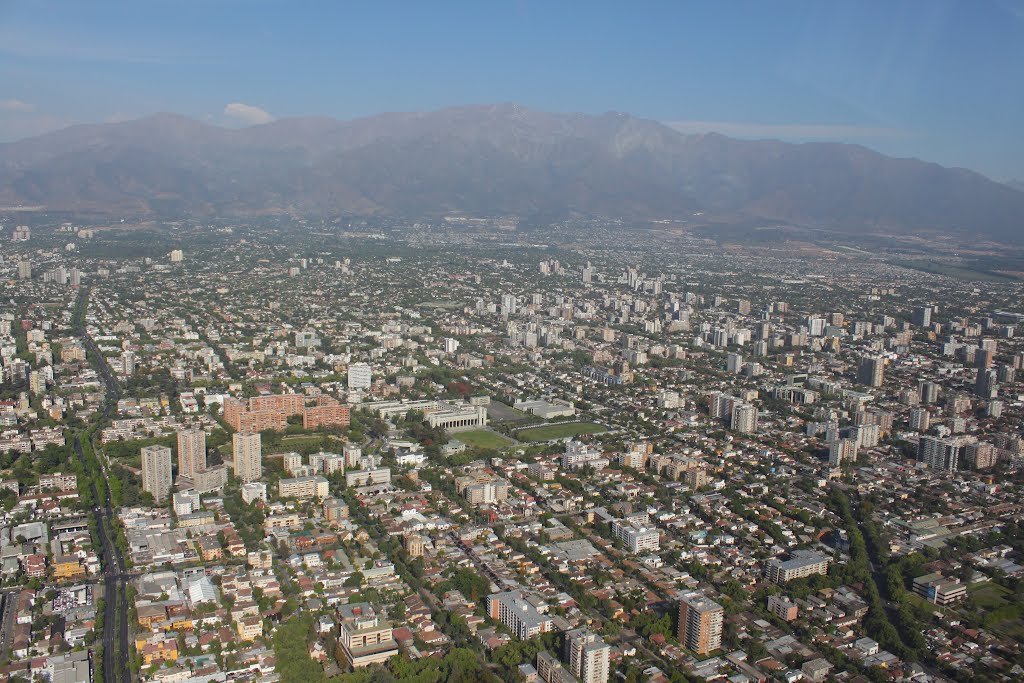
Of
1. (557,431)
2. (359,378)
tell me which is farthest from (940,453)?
(359,378)

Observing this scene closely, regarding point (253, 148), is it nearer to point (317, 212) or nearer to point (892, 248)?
point (317, 212)

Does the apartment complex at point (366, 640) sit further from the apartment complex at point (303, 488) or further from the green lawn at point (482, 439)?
the green lawn at point (482, 439)

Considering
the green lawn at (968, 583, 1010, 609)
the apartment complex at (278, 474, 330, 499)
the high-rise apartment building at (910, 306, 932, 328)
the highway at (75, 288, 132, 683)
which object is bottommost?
the green lawn at (968, 583, 1010, 609)

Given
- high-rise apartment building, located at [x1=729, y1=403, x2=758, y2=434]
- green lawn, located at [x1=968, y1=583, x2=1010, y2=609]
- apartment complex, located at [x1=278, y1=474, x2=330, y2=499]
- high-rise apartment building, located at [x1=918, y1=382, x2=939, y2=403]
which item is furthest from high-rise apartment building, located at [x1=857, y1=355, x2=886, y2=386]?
apartment complex, located at [x1=278, y1=474, x2=330, y2=499]

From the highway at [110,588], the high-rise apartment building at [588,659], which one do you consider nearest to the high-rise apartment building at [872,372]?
the high-rise apartment building at [588,659]

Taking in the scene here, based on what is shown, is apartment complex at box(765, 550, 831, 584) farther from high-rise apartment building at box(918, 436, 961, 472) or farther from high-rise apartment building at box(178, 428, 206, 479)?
high-rise apartment building at box(178, 428, 206, 479)
